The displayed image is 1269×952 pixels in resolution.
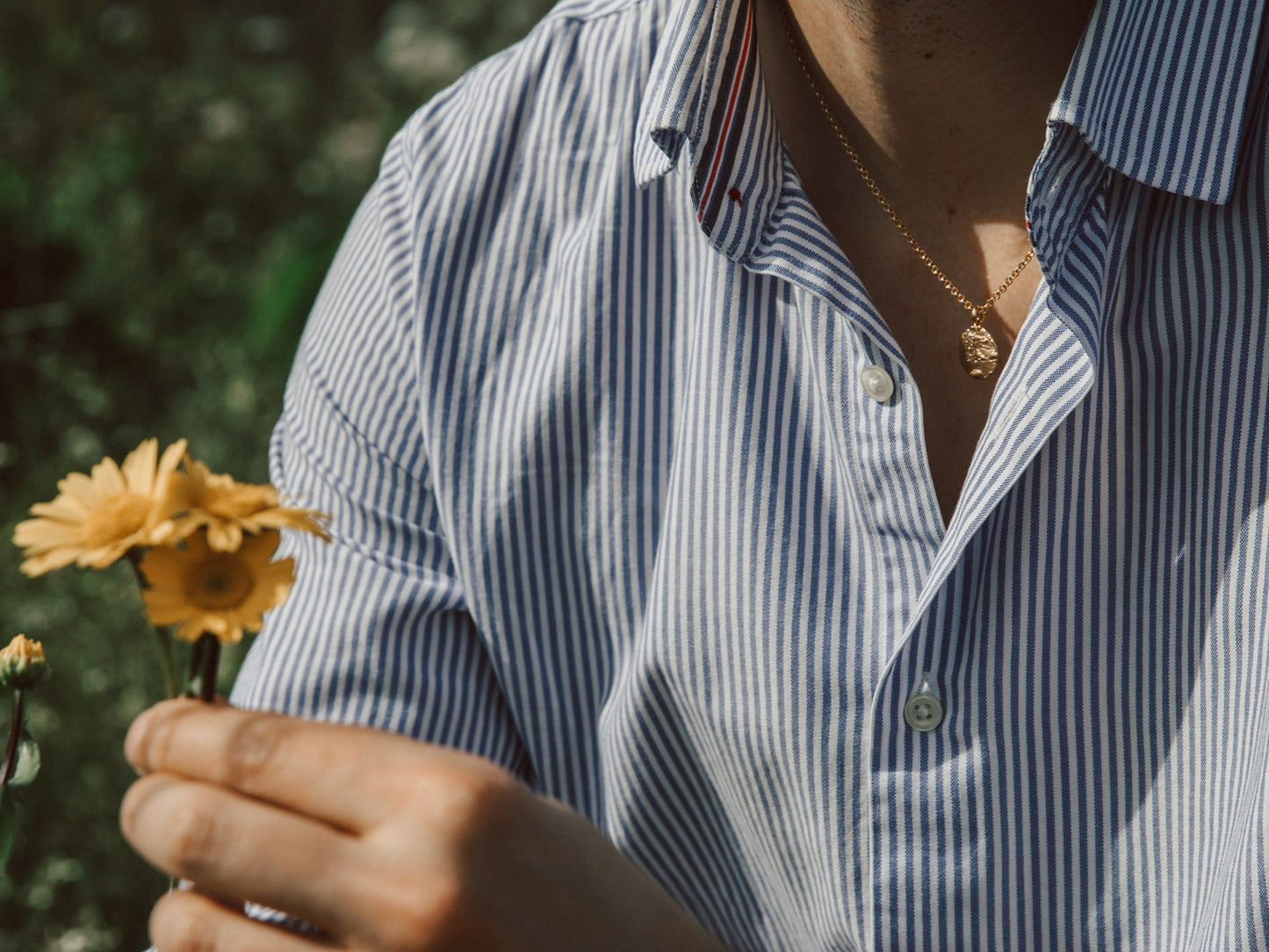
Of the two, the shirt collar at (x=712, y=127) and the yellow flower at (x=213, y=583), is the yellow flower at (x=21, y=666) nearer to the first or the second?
the yellow flower at (x=213, y=583)

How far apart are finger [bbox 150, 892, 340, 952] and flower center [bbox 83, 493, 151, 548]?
0.24 metres

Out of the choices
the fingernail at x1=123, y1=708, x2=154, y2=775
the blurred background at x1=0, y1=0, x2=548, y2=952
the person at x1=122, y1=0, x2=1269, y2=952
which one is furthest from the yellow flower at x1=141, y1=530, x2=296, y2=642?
the blurred background at x1=0, y1=0, x2=548, y2=952

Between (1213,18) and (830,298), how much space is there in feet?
1.31

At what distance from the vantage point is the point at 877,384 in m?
1.03

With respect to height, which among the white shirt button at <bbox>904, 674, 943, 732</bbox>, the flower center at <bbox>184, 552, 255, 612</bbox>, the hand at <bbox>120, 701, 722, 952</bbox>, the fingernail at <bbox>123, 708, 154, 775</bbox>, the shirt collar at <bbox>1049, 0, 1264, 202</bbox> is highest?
the shirt collar at <bbox>1049, 0, 1264, 202</bbox>

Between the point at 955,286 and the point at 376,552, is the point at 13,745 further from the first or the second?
the point at 955,286

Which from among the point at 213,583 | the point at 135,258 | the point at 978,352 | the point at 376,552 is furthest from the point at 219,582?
the point at 135,258

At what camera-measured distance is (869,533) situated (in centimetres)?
105

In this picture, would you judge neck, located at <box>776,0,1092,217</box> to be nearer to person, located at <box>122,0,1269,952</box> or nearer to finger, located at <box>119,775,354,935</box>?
person, located at <box>122,0,1269,952</box>

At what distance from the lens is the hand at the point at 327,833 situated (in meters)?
0.64

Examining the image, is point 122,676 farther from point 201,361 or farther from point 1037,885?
point 1037,885

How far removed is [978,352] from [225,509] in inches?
30.5

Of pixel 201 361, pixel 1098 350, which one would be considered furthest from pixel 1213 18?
pixel 201 361

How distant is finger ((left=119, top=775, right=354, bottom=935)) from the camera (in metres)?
0.63
